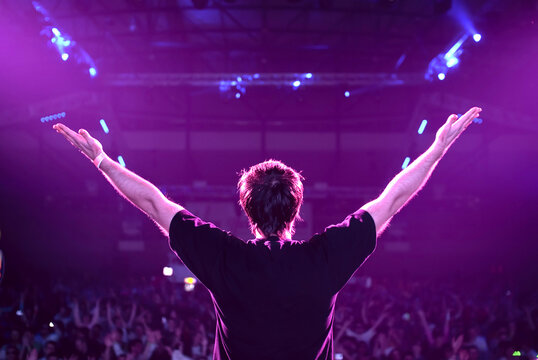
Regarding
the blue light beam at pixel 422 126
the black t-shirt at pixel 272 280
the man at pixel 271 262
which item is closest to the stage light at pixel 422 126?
the blue light beam at pixel 422 126

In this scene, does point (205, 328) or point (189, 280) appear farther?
point (189, 280)

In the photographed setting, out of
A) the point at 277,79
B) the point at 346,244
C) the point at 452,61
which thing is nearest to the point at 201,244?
the point at 346,244

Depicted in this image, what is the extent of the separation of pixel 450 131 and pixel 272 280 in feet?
2.43

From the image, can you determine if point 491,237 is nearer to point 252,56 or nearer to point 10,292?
point 252,56

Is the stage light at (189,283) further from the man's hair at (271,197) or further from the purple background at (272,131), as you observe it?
the man's hair at (271,197)

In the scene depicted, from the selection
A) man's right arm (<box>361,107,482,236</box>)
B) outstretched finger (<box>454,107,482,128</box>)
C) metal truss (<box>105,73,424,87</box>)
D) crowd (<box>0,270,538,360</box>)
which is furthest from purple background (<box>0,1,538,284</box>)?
man's right arm (<box>361,107,482,236</box>)

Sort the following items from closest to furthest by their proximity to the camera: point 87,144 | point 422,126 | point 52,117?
point 87,144 → point 52,117 → point 422,126

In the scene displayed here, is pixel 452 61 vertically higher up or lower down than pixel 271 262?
higher up

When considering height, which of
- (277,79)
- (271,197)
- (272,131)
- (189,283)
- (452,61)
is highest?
(272,131)

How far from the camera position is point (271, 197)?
4.64 ft

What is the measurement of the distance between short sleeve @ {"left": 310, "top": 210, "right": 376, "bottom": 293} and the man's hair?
0.11 meters

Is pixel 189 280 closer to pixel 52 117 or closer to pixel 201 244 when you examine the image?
pixel 52 117

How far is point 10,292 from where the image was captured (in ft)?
38.0

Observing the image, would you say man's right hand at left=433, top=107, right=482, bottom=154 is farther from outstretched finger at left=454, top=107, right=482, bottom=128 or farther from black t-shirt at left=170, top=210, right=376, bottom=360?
black t-shirt at left=170, top=210, right=376, bottom=360
